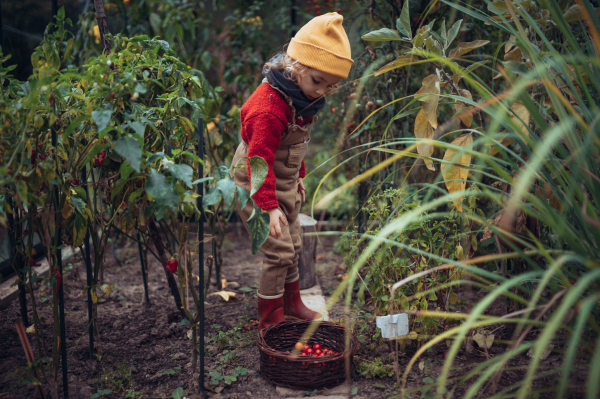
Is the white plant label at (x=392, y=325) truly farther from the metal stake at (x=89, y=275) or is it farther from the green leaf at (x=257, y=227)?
the metal stake at (x=89, y=275)

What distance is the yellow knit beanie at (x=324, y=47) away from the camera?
152 cm

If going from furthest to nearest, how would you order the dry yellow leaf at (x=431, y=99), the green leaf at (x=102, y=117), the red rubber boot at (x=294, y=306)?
1. the red rubber boot at (x=294, y=306)
2. the dry yellow leaf at (x=431, y=99)
3. the green leaf at (x=102, y=117)

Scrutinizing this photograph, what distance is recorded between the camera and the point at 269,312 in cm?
175

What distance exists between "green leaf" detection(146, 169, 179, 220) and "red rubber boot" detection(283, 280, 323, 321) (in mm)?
944

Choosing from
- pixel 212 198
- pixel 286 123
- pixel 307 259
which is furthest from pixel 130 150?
pixel 307 259

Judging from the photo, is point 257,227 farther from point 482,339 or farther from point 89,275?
point 482,339

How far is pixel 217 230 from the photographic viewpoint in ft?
10.8

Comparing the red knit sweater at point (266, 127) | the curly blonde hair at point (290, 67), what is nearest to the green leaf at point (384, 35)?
the curly blonde hair at point (290, 67)

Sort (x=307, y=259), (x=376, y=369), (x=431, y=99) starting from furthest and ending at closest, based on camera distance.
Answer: (x=307, y=259), (x=376, y=369), (x=431, y=99)

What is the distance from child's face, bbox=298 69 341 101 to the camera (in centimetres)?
156

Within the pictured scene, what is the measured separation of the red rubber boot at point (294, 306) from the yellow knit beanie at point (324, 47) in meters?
0.95

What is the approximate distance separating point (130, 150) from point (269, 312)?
0.96 metres

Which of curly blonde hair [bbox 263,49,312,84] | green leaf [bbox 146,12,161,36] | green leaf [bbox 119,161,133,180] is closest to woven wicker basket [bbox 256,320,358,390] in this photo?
green leaf [bbox 119,161,133,180]

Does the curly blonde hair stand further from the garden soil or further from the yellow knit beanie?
the garden soil
